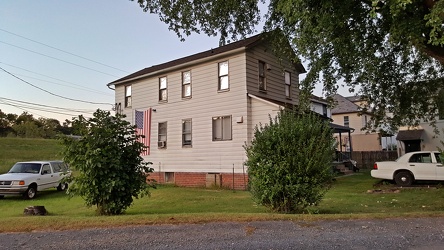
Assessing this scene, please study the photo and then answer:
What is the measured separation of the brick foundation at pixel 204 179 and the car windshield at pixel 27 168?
592 cm

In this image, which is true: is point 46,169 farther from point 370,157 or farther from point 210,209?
point 370,157

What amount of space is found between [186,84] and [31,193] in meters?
8.97

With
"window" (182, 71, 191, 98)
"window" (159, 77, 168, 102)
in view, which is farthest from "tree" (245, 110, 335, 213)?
"window" (159, 77, 168, 102)

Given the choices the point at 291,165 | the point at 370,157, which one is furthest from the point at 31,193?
the point at 370,157

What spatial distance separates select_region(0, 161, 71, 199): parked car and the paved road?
29.1ft

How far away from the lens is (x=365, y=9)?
9.34m

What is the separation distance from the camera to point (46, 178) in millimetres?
16172

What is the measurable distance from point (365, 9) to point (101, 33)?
13750 mm

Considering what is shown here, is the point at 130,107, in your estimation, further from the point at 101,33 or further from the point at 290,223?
the point at 290,223

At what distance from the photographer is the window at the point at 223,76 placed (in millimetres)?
16094

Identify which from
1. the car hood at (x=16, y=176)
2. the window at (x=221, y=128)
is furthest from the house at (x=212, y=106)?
the car hood at (x=16, y=176)

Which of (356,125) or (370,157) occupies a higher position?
(356,125)

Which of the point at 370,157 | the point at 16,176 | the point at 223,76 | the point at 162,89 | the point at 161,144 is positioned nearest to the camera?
the point at 16,176

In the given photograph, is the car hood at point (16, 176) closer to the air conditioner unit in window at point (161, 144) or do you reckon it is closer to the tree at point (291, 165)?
the air conditioner unit in window at point (161, 144)
